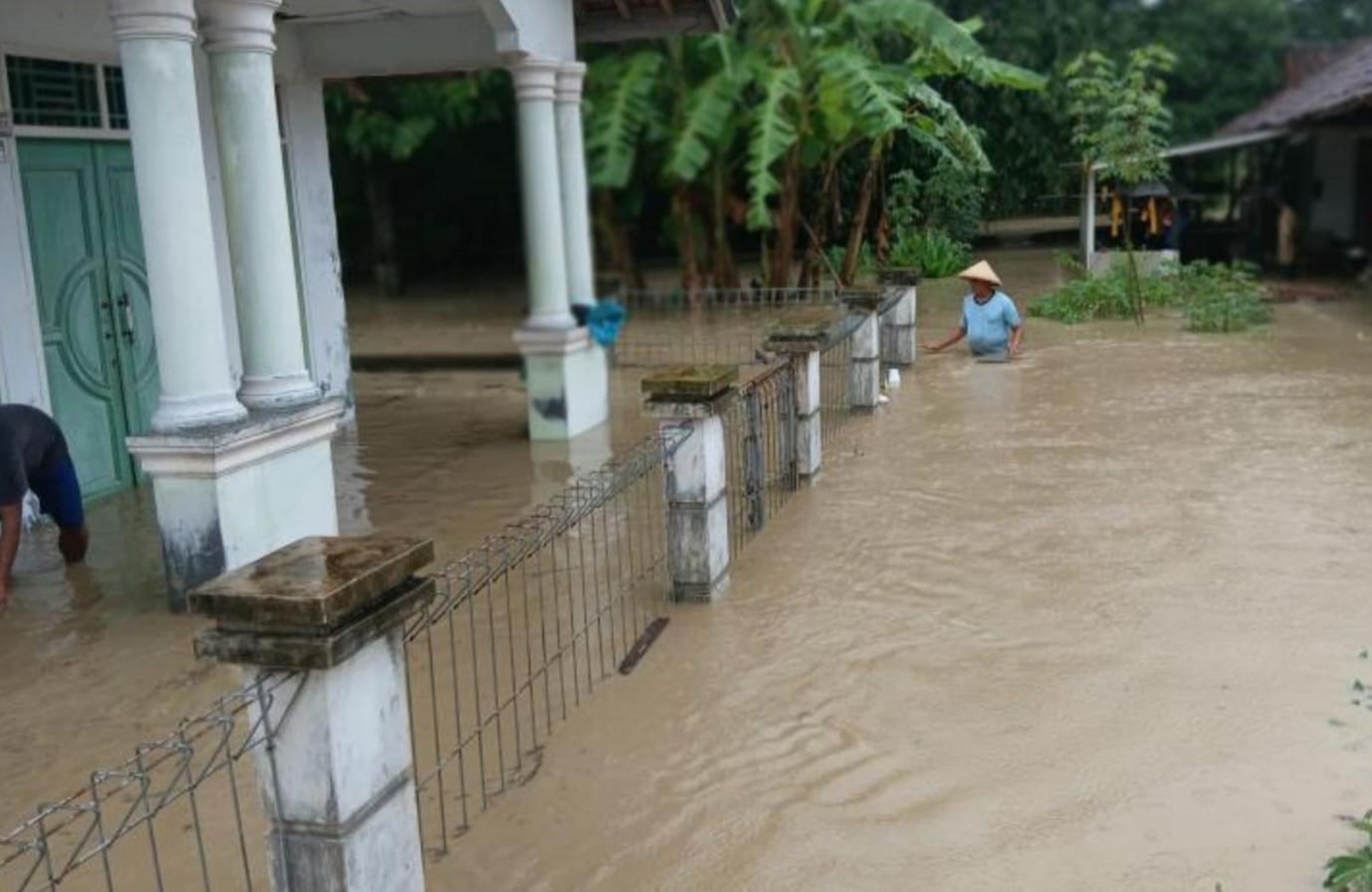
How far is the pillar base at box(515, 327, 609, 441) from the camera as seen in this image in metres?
9.87

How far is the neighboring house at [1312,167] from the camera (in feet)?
61.9

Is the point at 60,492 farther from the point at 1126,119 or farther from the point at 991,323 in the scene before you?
the point at 1126,119

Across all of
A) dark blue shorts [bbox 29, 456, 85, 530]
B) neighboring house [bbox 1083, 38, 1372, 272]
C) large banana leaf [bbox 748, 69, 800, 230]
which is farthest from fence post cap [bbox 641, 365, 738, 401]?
neighboring house [bbox 1083, 38, 1372, 272]

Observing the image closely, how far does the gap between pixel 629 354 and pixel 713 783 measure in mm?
11218

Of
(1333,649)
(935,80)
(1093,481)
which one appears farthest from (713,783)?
(935,80)

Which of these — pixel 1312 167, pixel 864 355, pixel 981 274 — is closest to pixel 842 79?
pixel 981 274

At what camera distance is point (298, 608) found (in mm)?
2770

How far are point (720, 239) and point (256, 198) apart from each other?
12305mm

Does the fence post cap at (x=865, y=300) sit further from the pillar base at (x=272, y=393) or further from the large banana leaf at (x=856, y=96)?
the pillar base at (x=272, y=393)

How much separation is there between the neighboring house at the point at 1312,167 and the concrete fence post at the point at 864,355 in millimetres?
7941

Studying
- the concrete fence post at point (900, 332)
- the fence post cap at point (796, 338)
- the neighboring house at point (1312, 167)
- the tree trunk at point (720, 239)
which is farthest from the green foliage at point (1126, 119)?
the fence post cap at point (796, 338)

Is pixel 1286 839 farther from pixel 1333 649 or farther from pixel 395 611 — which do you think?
pixel 395 611

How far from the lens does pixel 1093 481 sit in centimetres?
775

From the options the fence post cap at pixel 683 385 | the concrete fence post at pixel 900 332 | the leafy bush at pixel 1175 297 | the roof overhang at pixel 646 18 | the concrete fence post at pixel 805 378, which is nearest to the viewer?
the fence post cap at pixel 683 385
